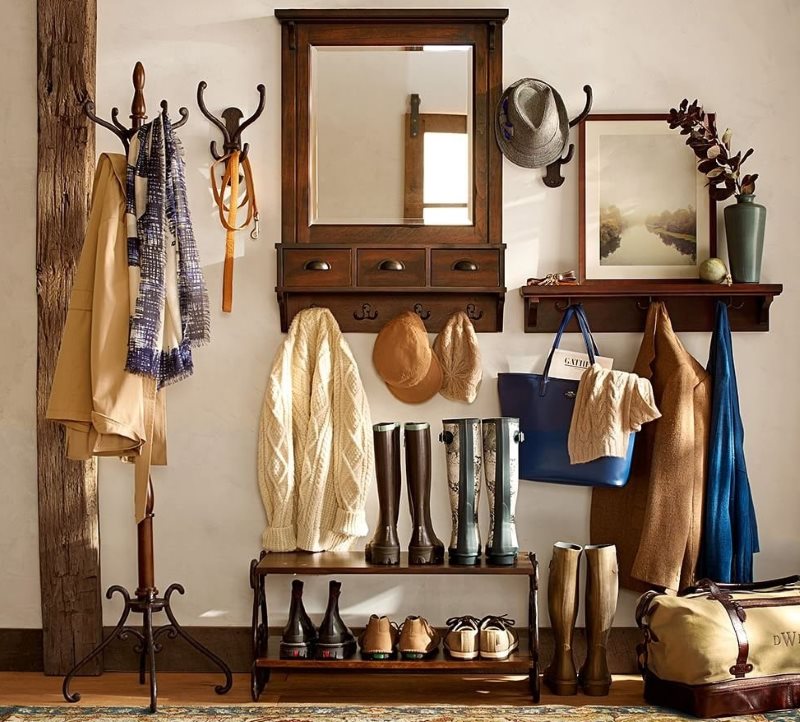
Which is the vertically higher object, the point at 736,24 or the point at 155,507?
the point at 736,24

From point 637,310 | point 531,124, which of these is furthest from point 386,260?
point 637,310

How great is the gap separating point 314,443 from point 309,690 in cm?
76

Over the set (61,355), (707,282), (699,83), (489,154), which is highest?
(699,83)

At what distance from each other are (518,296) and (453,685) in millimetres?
1263

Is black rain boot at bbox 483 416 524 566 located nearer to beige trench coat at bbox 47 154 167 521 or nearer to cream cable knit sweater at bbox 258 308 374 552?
cream cable knit sweater at bbox 258 308 374 552

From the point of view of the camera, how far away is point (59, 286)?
10.3 ft

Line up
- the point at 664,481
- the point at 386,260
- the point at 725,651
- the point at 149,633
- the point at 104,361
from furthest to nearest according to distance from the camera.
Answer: the point at 386,260 < the point at 664,481 < the point at 149,633 < the point at 104,361 < the point at 725,651

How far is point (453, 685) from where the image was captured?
3.02m

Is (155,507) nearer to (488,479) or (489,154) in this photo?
(488,479)

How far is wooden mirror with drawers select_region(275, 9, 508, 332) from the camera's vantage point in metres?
3.15

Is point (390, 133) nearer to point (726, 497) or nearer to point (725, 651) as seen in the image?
point (726, 497)

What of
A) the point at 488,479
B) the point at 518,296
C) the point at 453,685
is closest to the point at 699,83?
the point at 518,296

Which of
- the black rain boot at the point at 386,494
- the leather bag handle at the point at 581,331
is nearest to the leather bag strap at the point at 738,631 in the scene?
the leather bag handle at the point at 581,331

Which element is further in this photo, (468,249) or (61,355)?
(468,249)
